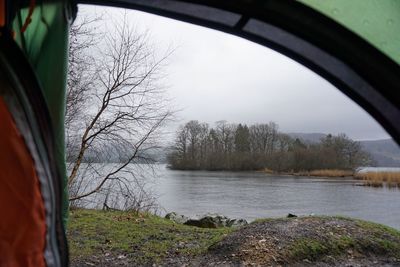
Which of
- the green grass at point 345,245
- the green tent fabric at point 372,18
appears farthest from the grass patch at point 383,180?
the green tent fabric at point 372,18

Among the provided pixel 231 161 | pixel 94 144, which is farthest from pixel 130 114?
pixel 231 161

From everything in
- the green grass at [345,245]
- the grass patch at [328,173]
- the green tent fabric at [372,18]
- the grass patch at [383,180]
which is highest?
the green tent fabric at [372,18]

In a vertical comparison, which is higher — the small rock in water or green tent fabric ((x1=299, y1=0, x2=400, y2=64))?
green tent fabric ((x1=299, y1=0, x2=400, y2=64))

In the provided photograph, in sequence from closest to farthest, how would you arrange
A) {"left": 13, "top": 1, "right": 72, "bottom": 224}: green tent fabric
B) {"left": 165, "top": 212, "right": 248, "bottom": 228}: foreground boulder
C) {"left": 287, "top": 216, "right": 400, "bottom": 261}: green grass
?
{"left": 13, "top": 1, "right": 72, "bottom": 224}: green tent fabric, {"left": 287, "top": 216, "right": 400, "bottom": 261}: green grass, {"left": 165, "top": 212, "right": 248, "bottom": 228}: foreground boulder

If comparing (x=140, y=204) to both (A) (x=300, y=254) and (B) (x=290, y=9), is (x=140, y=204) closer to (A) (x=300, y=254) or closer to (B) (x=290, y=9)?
(A) (x=300, y=254)

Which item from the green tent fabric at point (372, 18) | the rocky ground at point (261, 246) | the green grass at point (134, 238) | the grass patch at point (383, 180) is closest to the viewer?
the green tent fabric at point (372, 18)

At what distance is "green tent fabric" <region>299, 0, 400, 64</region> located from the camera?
144 centimetres

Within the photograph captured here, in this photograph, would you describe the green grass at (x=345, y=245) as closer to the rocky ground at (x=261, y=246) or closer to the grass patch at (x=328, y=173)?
the rocky ground at (x=261, y=246)

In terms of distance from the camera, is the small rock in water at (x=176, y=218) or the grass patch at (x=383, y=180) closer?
the small rock in water at (x=176, y=218)

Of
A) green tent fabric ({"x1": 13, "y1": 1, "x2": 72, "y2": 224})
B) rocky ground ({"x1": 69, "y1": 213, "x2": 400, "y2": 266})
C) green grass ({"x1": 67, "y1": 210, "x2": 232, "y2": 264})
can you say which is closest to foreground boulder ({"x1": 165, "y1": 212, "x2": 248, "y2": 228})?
green grass ({"x1": 67, "y1": 210, "x2": 232, "y2": 264})

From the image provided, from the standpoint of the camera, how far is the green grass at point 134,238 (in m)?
8.27

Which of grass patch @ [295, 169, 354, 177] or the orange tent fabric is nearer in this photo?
the orange tent fabric

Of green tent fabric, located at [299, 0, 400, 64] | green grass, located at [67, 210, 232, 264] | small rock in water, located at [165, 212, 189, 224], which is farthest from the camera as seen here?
small rock in water, located at [165, 212, 189, 224]

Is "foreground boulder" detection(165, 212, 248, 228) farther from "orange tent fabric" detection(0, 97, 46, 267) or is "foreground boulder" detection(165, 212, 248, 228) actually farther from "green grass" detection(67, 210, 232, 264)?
"orange tent fabric" detection(0, 97, 46, 267)
